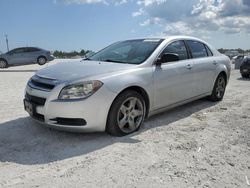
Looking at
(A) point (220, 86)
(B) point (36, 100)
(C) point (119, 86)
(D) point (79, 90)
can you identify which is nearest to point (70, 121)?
(D) point (79, 90)

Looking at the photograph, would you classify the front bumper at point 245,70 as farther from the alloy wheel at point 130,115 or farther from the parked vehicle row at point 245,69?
the alloy wheel at point 130,115

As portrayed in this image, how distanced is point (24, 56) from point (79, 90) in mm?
18313

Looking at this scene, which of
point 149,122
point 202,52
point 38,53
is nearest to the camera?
point 149,122

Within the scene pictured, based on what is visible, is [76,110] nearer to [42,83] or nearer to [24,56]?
[42,83]

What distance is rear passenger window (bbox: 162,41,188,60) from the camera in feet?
18.2

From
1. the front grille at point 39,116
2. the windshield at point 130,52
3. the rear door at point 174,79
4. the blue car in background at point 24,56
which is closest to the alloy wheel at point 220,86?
the rear door at point 174,79

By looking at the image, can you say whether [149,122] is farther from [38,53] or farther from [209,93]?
[38,53]

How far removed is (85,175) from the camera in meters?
3.36

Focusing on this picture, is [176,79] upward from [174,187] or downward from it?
upward

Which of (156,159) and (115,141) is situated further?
(115,141)

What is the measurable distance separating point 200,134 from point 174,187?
1.83 meters

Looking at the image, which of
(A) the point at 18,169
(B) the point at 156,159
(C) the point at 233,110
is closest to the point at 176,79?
(C) the point at 233,110

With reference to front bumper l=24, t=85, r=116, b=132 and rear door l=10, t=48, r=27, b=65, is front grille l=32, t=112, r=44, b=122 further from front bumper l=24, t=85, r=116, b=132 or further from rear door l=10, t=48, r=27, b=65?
rear door l=10, t=48, r=27, b=65

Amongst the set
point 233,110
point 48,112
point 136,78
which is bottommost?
point 233,110
